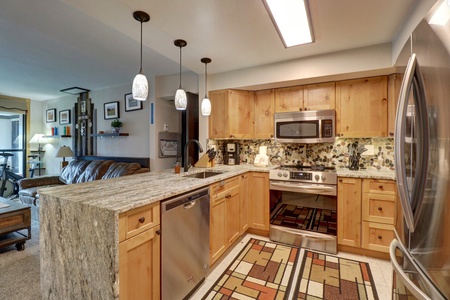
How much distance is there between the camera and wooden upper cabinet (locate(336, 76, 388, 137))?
2.60 metres

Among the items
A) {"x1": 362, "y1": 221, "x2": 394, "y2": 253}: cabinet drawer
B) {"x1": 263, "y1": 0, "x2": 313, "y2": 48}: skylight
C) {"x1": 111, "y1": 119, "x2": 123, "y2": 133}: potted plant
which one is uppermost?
{"x1": 263, "y1": 0, "x2": 313, "y2": 48}: skylight

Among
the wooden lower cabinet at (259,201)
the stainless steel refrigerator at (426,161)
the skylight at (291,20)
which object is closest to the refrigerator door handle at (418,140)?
the stainless steel refrigerator at (426,161)

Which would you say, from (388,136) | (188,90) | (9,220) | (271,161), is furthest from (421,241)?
(9,220)

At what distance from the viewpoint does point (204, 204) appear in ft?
6.22

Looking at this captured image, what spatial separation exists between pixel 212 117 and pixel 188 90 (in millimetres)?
772

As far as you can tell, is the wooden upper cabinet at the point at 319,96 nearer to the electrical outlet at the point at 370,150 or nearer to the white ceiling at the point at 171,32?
the white ceiling at the point at 171,32

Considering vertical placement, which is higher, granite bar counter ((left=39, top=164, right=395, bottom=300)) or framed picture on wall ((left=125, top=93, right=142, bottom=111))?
framed picture on wall ((left=125, top=93, right=142, bottom=111))

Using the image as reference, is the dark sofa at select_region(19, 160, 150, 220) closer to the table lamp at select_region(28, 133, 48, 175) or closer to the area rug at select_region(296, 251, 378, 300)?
the table lamp at select_region(28, 133, 48, 175)

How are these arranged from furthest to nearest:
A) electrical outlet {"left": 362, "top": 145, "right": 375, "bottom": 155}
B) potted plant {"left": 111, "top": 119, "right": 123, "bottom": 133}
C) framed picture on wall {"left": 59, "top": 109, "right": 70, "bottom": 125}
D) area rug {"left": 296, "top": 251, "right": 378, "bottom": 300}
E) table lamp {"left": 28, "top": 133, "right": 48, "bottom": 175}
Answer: table lamp {"left": 28, "top": 133, "right": 48, "bottom": 175} → framed picture on wall {"left": 59, "top": 109, "right": 70, "bottom": 125} → potted plant {"left": 111, "top": 119, "right": 123, "bottom": 133} → electrical outlet {"left": 362, "top": 145, "right": 375, "bottom": 155} → area rug {"left": 296, "top": 251, "right": 378, "bottom": 300}

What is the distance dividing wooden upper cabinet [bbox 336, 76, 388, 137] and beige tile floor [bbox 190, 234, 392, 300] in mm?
1477

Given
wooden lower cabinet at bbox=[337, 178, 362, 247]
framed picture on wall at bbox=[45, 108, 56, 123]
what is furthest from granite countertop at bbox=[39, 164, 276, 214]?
framed picture on wall at bbox=[45, 108, 56, 123]

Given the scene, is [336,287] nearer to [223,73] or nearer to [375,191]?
[375,191]

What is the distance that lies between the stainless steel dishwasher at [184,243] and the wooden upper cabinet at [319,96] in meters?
2.00

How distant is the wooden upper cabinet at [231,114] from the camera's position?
3229 mm
